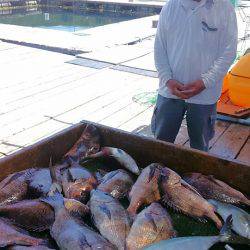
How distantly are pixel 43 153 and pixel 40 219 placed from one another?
0.79 m

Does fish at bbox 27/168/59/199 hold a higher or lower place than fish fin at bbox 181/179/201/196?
lower

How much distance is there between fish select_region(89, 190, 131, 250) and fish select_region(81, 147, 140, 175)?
0.42m

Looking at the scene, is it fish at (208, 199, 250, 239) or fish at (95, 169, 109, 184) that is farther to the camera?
fish at (95, 169, 109, 184)

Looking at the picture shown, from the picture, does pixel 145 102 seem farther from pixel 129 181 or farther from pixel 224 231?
pixel 224 231

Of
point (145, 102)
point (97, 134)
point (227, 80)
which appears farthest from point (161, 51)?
point (145, 102)

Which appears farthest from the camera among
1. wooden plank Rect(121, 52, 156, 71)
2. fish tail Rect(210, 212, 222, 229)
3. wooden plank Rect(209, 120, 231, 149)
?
wooden plank Rect(121, 52, 156, 71)

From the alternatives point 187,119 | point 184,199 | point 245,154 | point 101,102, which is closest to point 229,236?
point 184,199

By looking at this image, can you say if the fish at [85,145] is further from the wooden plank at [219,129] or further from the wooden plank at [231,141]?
the wooden plank at [219,129]

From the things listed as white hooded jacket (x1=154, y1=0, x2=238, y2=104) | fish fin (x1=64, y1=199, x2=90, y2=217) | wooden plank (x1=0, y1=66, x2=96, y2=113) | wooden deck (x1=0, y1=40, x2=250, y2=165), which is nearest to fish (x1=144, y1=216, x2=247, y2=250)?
fish fin (x1=64, y1=199, x2=90, y2=217)

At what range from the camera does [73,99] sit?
22.2 feet

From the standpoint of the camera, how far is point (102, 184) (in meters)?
2.65

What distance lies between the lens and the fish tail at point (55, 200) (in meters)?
2.32

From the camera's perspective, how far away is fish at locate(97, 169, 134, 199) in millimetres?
2613

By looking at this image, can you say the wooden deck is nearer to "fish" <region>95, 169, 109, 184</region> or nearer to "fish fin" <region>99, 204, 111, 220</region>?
"fish" <region>95, 169, 109, 184</region>
